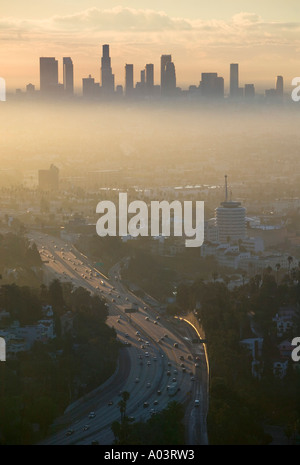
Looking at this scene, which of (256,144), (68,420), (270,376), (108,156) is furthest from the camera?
(256,144)

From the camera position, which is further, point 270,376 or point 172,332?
point 172,332

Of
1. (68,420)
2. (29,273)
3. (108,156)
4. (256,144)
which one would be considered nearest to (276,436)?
(68,420)

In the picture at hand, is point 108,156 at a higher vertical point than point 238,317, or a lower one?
higher

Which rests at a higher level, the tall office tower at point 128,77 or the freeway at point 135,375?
the tall office tower at point 128,77

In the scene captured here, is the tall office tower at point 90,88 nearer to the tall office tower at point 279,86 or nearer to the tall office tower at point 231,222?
the tall office tower at point 279,86

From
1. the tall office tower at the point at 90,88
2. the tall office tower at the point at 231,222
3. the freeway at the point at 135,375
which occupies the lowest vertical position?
the freeway at the point at 135,375

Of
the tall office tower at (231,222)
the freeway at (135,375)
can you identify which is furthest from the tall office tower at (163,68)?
the freeway at (135,375)

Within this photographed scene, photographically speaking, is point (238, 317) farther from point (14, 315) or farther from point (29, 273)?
point (29, 273)

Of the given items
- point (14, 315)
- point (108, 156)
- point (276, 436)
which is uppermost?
point (108, 156)
